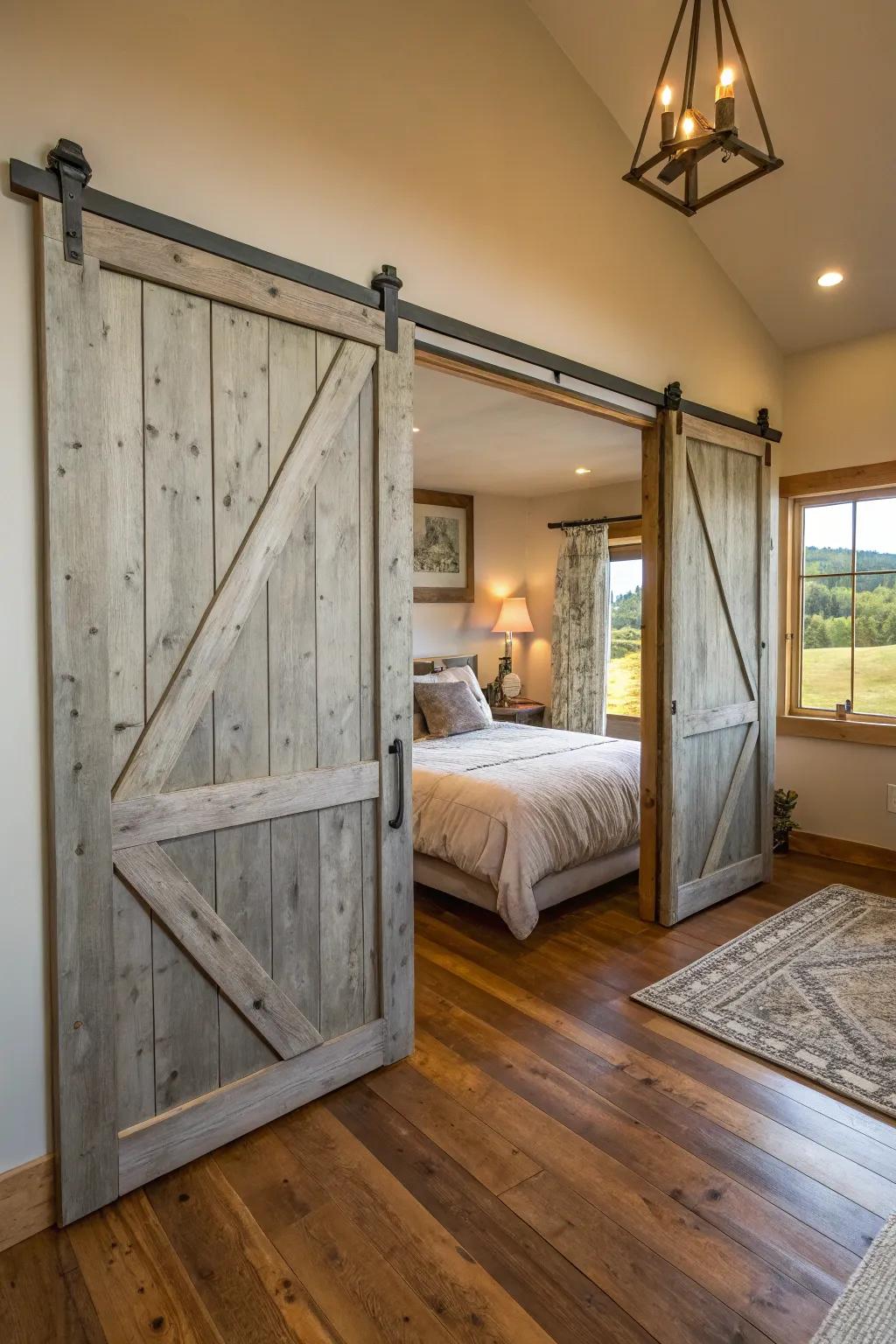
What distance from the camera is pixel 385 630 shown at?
92.7 inches

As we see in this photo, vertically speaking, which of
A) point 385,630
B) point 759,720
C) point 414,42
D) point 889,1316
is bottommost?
point 889,1316

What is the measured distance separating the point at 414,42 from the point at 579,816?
3.08 m

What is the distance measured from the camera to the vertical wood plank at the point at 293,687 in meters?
2.12

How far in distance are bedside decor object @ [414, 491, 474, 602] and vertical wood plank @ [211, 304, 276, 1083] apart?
444 cm

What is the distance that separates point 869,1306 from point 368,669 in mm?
1901

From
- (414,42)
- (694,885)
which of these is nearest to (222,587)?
(414,42)

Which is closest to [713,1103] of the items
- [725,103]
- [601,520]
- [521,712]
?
[725,103]

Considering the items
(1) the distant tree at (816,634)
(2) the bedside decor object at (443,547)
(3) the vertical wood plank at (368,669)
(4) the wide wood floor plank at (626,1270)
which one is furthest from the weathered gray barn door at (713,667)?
(2) the bedside decor object at (443,547)

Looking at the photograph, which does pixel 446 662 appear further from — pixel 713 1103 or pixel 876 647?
pixel 713 1103

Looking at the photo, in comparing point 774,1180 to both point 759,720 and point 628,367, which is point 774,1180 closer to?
point 759,720

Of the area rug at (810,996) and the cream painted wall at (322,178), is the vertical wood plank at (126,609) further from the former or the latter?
the area rug at (810,996)

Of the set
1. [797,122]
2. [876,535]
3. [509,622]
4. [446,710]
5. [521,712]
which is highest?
[797,122]

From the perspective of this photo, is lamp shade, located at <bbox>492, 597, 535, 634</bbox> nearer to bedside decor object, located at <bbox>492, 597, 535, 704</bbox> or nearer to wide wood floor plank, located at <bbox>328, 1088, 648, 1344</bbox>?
bedside decor object, located at <bbox>492, 597, 535, 704</bbox>

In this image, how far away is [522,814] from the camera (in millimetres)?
3422
